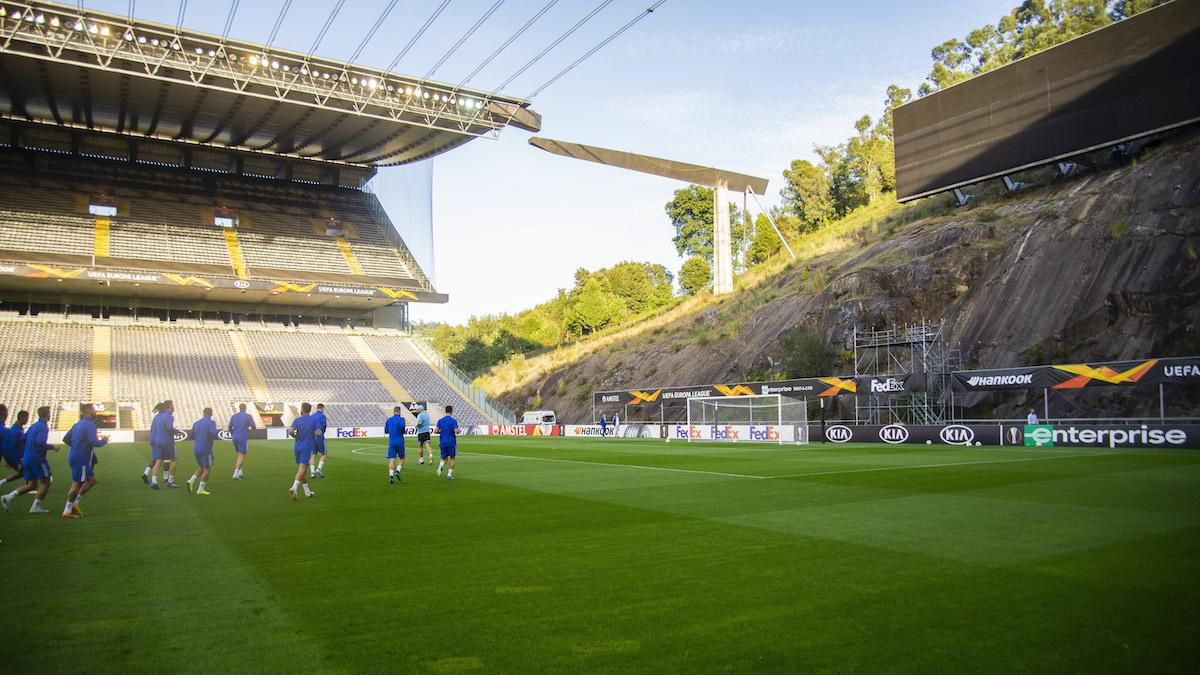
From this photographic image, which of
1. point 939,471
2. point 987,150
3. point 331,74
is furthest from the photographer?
point 331,74

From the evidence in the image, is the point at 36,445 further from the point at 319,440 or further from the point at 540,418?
the point at 540,418

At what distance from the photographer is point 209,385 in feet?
172

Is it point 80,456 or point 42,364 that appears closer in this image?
point 80,456

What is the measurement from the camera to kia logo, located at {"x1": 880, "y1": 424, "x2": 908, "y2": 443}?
3322 cm

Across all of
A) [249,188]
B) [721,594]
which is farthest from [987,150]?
[249,188]

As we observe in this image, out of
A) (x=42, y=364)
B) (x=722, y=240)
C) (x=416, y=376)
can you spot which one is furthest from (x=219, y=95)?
(x=722, y=240)

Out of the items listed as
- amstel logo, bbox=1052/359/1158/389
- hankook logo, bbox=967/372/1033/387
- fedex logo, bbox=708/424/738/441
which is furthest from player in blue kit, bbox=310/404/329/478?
amstel logo, bbox=1052/359/1158/389

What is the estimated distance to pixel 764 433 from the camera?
122ft

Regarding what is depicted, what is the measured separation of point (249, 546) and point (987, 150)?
43632 mm

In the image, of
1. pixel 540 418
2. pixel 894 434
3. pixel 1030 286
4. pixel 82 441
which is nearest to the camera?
pixel 82 441

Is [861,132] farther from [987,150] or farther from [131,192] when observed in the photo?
[131,192]

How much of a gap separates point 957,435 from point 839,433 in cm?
569

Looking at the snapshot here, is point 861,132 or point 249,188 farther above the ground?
point 861,132

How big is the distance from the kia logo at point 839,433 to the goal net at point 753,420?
3.61 ft
